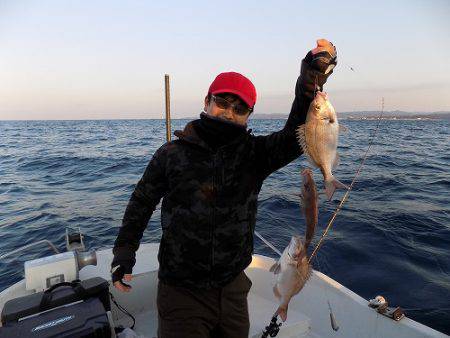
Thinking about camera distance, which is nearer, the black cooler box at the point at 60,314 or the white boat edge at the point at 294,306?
the black cooler box at the point at 60,314

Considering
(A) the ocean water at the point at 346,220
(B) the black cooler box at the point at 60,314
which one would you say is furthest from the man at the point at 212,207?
(A) the ocean water at the point at 346,220

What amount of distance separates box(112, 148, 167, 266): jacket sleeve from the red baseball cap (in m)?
0.69

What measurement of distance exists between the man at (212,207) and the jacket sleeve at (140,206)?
1 centimetres

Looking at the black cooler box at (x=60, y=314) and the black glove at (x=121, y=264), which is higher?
the black glove at (x=121, y=264)

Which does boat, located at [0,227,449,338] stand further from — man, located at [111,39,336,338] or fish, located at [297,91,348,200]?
fish, located at [297,91,348,200]

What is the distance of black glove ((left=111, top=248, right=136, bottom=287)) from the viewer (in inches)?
118

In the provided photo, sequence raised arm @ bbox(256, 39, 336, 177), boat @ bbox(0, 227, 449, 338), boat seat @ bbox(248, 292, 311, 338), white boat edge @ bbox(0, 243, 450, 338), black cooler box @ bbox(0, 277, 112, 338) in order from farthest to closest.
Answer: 1. boat seat @ bbox(248, 292, 311, 338)
2. white boat edge @ bbox(0, 243, 450, 338)
3. boat @ bbox(0, 227, 449, 338)
4. black cooler box @ bbox(0, 277, 112, 338)
5. raised arm @ bbox(256, 39, 336, 177)

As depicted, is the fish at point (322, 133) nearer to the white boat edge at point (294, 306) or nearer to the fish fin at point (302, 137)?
the fish fin at point (302, 137)

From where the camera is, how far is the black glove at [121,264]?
2.99 m

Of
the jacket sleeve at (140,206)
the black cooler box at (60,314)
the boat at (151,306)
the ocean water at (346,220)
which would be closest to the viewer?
the jacket sleeve at (140,206)

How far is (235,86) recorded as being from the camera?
269 cm

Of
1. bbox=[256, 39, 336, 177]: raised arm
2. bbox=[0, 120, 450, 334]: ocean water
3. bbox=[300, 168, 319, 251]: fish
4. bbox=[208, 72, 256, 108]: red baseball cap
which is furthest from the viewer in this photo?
bbox=[0, 120, 450, 334]: ocean water

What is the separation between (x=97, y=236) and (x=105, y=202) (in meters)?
3.45

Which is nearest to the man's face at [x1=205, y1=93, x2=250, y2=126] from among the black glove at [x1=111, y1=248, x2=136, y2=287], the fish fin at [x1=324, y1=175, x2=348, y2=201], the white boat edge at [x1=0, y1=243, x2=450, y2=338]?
the fish fin at [x1=324, y1=175, x2=348, y2=201]
